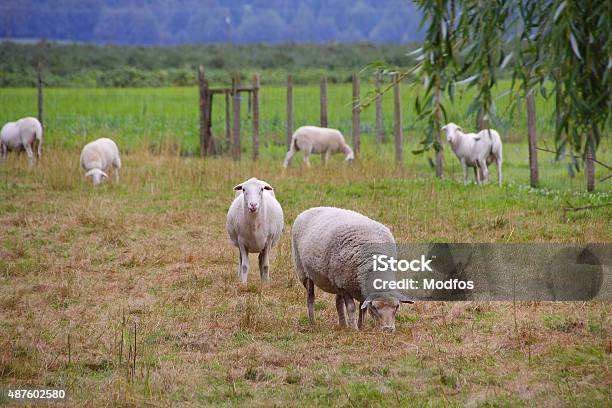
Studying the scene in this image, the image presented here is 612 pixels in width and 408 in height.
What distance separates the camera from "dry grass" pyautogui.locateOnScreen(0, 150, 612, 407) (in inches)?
259

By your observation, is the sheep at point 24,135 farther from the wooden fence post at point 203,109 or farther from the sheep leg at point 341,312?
the sheep leg at point 341,312

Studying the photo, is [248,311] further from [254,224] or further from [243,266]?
[254,224]

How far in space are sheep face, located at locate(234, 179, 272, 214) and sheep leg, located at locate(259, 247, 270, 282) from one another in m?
0.55

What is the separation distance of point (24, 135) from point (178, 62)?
48.9m

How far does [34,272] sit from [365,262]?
4811 mm

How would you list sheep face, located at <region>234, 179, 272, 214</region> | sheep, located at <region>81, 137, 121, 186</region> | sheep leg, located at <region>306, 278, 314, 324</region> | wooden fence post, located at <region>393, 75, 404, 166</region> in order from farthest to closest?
wooden fence post, located at <region>393, 75, 404, 166</region> → sheep, located at <region>81, 137, 121, 186</region> → sheep face, located at <region>234, 179, 272, 214</region> → sheep leg, located at <region>306, 278, 314, 324</region>

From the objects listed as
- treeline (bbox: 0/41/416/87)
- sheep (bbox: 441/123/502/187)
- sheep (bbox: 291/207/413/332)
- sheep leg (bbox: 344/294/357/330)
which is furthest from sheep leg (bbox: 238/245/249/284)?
treeline (bbox: 0/41/416/87)

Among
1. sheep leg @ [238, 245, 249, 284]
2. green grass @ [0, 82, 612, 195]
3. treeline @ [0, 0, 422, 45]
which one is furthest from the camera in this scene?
treeline @ [0, 0, 422, 45]

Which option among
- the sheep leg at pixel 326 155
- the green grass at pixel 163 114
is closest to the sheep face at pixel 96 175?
the sheep leg at pixel 326 155

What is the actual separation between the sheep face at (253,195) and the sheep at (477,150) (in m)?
7.96

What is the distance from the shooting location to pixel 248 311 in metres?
8.47

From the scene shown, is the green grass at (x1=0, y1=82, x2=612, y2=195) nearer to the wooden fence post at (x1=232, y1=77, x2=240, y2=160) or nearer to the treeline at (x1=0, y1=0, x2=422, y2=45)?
the wooden fence post at (x1=232, y1=77, x2=240, y2=160)

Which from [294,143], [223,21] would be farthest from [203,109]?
[223,21]

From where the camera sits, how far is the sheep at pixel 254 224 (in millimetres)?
10345
